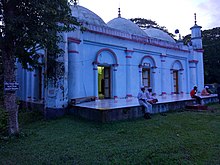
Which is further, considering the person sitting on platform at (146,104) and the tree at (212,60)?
the tree at (212,60)

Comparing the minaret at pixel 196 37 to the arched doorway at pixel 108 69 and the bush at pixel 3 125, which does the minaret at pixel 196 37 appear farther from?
the bush at pixel 3 125

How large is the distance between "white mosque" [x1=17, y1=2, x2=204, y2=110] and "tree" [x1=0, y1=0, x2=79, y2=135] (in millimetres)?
2581

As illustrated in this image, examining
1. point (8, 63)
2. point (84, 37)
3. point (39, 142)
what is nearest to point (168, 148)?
point (39, 142)

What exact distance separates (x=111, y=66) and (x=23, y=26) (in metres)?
7.35

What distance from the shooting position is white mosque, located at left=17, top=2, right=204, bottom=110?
926 centimetres

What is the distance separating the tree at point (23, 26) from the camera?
525 cm

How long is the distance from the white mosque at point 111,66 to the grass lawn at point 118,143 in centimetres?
258

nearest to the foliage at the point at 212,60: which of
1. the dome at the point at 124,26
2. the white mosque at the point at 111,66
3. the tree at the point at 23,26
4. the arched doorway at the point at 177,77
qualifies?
the white mosque at the point at 111,66

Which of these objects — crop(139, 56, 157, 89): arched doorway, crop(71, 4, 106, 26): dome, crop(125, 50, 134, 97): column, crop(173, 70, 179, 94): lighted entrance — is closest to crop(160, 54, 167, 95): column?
crop(139, 56, 157, 89): arched doorway

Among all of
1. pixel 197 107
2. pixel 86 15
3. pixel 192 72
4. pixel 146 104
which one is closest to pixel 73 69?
pixel 146 104

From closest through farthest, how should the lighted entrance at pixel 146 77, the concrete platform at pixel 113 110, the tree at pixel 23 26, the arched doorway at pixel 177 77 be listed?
the tree at pixel 23 26 < the concrete platform at pixel 113 110 < the lighted entrance at pixel 146 77 < the arched doorway at pixel 177 77

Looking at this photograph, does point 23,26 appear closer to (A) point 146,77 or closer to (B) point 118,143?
(B) point 118,143

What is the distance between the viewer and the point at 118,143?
5.14 m

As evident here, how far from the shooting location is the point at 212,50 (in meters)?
26.0
